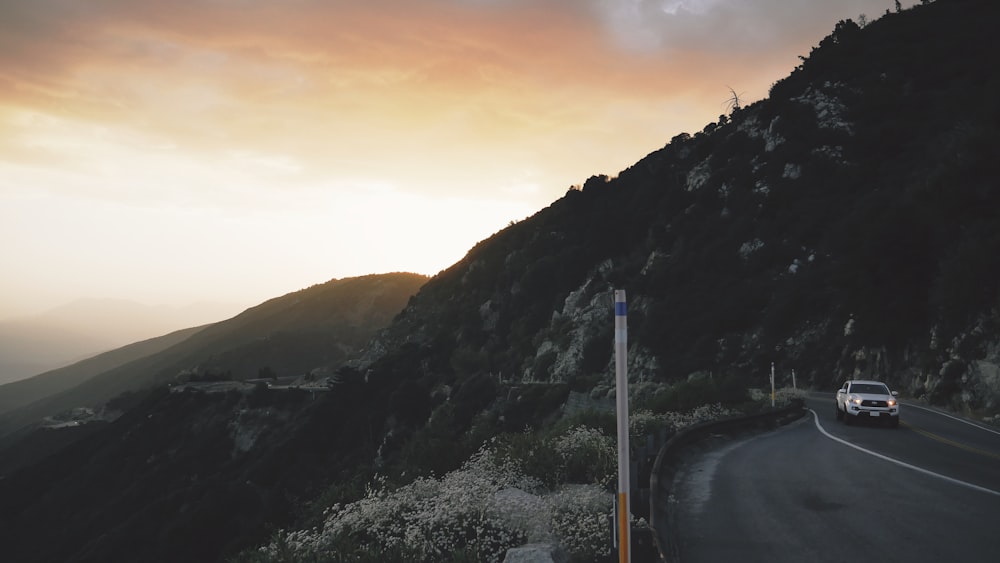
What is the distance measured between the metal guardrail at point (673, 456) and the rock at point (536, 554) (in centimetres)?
108

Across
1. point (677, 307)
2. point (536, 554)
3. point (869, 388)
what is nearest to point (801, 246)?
point (677, 307)

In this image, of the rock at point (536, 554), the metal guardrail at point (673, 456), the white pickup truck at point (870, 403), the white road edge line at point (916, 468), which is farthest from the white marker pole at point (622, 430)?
the white pickup truck at point (870, 403)

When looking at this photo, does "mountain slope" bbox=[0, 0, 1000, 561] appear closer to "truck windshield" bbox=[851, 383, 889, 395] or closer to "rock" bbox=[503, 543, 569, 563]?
"rock" bbox=[503, 543, 569, 563]

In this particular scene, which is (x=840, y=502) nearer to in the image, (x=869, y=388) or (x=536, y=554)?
(x=536, y=554)

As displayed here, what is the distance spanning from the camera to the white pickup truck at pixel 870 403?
797 inches

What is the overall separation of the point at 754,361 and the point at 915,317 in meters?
15.6

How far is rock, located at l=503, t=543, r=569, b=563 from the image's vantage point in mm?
6105

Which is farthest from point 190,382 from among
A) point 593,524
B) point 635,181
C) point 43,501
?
point 593,524

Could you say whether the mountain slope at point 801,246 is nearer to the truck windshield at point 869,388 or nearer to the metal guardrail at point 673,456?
the truck windshield at point 869,388

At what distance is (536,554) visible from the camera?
6.20 m

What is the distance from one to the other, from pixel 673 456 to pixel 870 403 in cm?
1148

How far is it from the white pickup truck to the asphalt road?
3397mm

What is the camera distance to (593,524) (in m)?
7.26

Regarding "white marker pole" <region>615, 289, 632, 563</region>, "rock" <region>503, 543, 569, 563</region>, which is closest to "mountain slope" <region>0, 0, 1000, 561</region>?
"rock" <region>503, 543, 569, 563</region>
